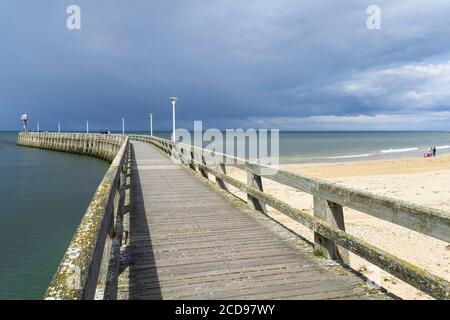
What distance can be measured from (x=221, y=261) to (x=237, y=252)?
397 millimetres

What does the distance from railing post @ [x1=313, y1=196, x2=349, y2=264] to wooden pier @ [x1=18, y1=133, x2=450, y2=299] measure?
12 millimetres

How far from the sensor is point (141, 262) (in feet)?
13.8

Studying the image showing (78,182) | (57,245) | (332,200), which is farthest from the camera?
(78,182)

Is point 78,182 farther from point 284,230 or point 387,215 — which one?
point 387,215

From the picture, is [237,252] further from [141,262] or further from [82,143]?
[82,143]

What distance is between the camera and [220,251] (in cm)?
467

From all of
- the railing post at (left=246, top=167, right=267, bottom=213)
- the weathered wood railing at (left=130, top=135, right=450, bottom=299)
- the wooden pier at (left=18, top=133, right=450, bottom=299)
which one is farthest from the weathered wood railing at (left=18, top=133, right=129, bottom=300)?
the railing post at (left=246, top=167, right=267, bottom=213)

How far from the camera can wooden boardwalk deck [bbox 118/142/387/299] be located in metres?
3.48

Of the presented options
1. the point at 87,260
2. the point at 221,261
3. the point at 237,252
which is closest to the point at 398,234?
the point at 237,252

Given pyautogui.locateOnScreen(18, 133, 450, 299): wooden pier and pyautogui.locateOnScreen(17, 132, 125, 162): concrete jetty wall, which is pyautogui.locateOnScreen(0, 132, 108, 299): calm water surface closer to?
pyautogui.locateOnScreen(18, 133, 450, 299): wooden pier

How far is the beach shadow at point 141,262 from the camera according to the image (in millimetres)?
3449
